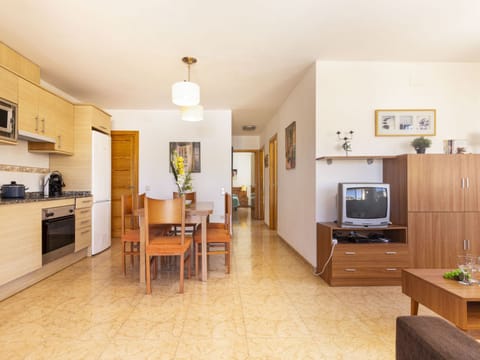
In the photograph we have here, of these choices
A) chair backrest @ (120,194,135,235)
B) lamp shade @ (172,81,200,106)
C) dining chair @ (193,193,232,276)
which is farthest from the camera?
chair backrest @ (120,194,135,235)

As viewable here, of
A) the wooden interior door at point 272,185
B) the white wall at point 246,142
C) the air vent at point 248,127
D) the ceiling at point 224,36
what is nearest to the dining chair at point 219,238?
the ceiling at point 224,36

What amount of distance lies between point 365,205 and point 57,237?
140 inches

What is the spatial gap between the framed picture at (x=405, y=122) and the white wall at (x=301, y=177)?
813 mm

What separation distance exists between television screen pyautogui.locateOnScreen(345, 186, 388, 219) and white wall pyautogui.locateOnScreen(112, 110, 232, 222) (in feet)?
9.57

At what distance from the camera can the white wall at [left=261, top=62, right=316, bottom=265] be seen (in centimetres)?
352

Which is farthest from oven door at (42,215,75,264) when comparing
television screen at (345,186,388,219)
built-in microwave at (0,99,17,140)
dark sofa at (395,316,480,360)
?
dark sofa at (395,316,480,360)

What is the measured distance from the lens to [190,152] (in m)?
5.48

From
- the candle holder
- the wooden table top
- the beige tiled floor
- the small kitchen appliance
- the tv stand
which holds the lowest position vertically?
the beige tiled floor

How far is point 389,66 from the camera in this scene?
3.40m

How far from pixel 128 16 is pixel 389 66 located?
2.97 m

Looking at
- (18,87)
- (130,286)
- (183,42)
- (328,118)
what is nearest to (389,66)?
(328,118)

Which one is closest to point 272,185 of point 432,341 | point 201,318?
point 201,318

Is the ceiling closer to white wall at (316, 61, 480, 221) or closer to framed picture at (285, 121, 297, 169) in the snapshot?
white wall at (316, 61, 480, 221)

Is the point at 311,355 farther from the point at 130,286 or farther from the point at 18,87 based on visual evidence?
the point at 18,87
